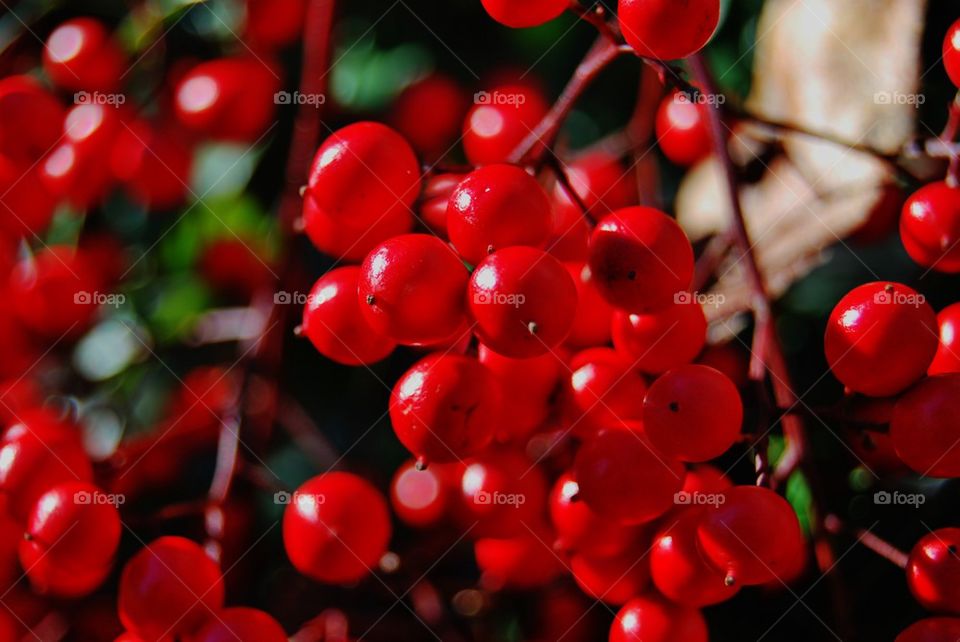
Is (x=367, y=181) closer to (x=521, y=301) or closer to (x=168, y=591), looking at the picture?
(x=521, y=301)

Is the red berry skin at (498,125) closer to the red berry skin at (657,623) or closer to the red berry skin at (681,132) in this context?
the red berry skin at (681,132)

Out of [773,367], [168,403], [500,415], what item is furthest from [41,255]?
[773,367]

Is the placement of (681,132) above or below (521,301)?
below

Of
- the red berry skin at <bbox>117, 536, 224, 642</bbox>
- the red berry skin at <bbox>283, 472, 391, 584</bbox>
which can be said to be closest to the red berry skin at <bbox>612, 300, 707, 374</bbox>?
the red berry skin at <bbox>283, 472, 391, 584</bbox>

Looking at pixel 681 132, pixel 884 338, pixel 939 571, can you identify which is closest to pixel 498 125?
pixel 681 132

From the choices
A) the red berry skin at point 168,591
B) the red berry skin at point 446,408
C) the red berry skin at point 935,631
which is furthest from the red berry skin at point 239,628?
the red berry skin at point 935,631

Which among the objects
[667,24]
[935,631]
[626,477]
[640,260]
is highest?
[667,24]
